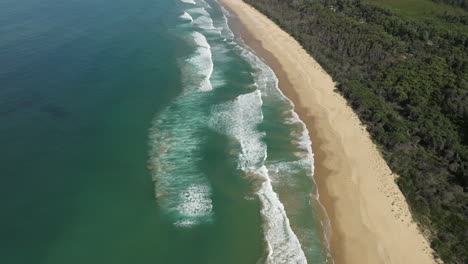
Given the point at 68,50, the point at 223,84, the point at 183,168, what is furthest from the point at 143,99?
the point at 68,50

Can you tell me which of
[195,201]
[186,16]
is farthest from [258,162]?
[186,16]

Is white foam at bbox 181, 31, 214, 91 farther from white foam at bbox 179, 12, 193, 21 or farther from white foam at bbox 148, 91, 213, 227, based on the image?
white foam at bbox 179, 12, 193, 21

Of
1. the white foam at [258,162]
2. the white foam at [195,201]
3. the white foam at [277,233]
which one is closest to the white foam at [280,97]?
the white foam at [258,162]

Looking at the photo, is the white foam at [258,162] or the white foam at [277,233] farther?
the white foam at [258,162]

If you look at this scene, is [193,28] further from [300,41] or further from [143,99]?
[143,99]

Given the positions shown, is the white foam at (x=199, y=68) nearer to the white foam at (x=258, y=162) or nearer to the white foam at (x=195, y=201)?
the white foam at (x=258, y=162)

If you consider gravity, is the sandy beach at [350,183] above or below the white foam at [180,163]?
above

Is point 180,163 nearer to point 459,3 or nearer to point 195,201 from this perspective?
point 195,201
